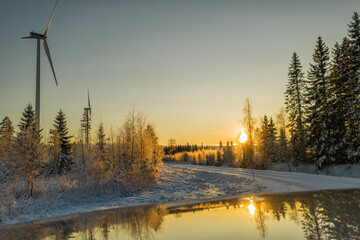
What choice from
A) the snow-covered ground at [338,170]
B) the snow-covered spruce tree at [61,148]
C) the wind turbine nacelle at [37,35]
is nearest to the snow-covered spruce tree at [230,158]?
the snow-covered ground at [338,170]

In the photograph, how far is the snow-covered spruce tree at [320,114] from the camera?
94.1 feet

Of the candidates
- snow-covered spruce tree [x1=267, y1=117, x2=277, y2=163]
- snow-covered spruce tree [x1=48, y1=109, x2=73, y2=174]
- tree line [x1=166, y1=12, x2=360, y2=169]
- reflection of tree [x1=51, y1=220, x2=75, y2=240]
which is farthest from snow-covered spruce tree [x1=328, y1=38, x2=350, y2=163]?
snow-covered spruce tree [x1=48, y1=109, x2=73, y2=174]

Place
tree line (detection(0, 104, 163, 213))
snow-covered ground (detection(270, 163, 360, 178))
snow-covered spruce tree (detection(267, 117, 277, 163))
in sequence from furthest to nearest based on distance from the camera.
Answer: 1. snow-covered spruce tree (detection(267, 117, 277, 163))
2. snow-covered ground (detection(270, 163, 360, 178))
3. tree line (detection(0, 104, 163, 213))

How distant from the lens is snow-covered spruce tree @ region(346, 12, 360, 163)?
25.5 m

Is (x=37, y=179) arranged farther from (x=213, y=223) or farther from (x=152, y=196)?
(x=213, y=223)

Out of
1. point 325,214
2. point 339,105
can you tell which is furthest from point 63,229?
point 339,105

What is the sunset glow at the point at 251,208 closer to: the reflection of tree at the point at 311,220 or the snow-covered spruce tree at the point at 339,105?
the reflection of tree at the point at 311,220

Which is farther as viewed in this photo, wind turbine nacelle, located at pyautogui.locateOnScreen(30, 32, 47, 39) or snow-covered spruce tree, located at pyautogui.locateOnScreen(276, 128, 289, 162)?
snow-covered spruce tree, located at pyautogui.locateOnScreen(276, 128, 289, 162)

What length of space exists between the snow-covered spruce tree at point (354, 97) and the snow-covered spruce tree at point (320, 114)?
221cm

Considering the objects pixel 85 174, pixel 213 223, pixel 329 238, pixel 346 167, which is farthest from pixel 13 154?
pixel 346 167

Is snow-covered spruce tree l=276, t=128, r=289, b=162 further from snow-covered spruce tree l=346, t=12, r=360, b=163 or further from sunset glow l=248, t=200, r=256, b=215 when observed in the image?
sunset glow l=248, t=200, r=256, b=215

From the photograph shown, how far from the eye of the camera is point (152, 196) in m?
14.8

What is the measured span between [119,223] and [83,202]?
587cm

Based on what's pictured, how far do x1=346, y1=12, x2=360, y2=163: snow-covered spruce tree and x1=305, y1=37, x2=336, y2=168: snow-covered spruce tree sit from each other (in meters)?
2.21
